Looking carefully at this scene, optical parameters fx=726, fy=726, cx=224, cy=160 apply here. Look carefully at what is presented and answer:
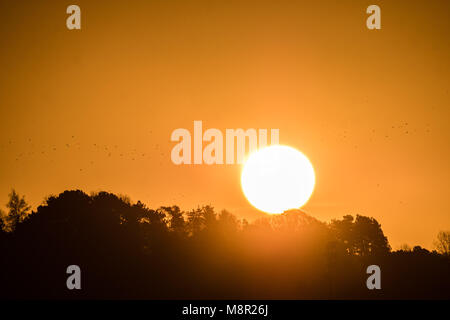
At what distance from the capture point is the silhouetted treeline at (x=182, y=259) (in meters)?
78.2

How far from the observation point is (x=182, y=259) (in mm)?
83375

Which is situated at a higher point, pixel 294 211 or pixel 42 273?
pixel 294 211

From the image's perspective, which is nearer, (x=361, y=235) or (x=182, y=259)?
(x=182, y=259)

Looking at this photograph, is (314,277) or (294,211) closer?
(314,277)

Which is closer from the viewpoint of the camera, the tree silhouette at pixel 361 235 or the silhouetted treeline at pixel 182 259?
the silhouetted treeline at pixel 182 259

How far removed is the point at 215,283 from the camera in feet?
268

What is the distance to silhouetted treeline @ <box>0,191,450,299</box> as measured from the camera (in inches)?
3081

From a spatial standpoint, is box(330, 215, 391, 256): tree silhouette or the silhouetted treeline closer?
the silhouetted treeline
